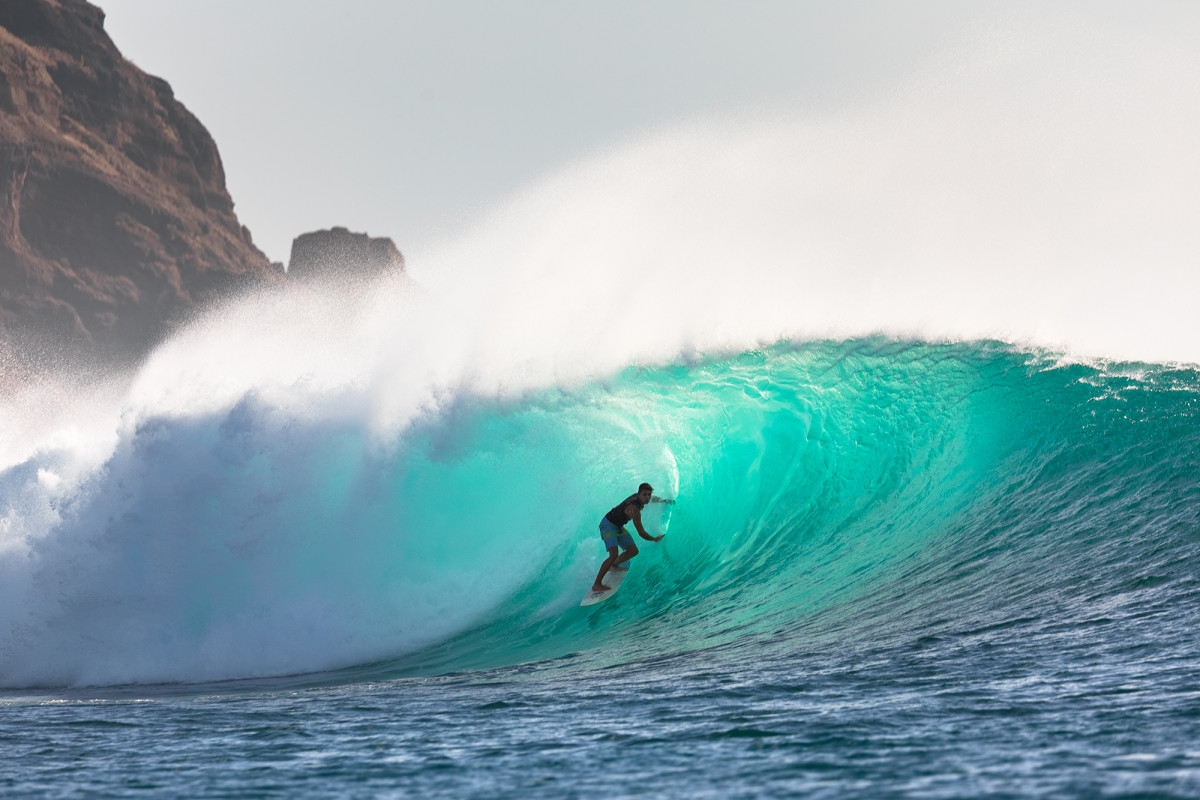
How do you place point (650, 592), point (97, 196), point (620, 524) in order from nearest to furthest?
point (650, 592)
point (620, 524)
point (97, 196)

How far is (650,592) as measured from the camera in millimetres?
8805

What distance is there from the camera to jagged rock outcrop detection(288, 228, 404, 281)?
279ft

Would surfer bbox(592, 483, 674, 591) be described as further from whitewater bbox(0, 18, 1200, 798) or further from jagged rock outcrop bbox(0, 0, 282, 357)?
jagged rock outcrop bbox(0, 0, 282, 357)

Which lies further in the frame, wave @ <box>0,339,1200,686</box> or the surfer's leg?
the surfer's leg

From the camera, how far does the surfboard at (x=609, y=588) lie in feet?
28.5

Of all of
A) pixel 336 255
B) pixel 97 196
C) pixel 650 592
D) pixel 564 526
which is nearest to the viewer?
pixel 650 592

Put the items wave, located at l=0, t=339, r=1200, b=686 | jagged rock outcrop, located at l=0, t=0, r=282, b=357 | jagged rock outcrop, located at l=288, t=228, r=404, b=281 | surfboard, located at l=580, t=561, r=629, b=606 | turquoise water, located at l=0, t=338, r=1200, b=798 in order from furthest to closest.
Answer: jagged rock outcrop, located at l=288, t=228, r=404, b=281 → jagged rock outcrop, located at l=0, t=0, r=282, b=357 → surfboard, located at l=580, t=561, r=629, b=606 → wave, located at l=0, t=339, r=1200, b=686 → turquoise water, located at l=0, t=338, r=1200, b=798

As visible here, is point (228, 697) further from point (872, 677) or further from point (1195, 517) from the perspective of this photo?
point (1195, 517)

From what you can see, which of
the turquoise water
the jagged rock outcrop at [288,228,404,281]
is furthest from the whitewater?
the jagged rock outcrop at [288,228,404,281]

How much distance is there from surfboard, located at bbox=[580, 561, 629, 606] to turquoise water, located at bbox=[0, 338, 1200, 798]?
0.20 m

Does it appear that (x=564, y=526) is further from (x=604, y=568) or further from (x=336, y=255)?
(x=336, y=255)

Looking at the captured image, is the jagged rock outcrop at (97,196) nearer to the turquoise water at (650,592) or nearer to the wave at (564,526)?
the wave at (564,526)

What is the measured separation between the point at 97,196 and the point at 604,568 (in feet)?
208

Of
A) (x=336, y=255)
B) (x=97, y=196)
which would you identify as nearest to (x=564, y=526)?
(x=97, y=196)
